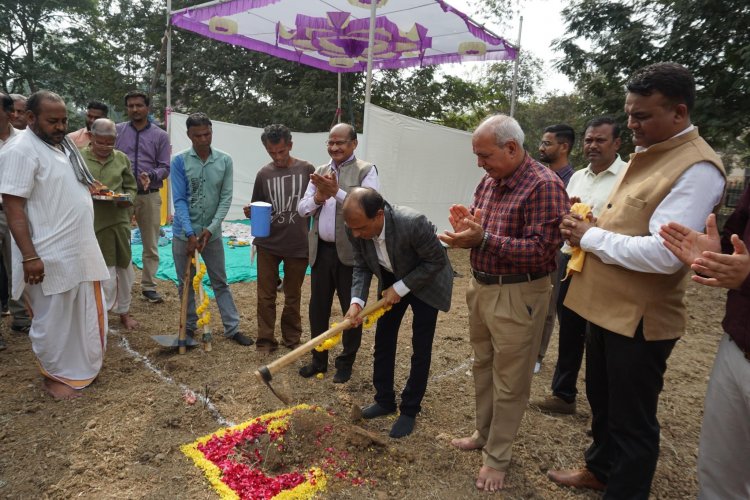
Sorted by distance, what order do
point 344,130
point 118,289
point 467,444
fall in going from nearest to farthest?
point 467,444 → point 344,130 → point 118,289

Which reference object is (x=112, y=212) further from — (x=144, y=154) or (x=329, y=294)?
(x=329, y=294)

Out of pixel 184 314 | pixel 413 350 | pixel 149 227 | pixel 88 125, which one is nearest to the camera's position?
pixel 413 350

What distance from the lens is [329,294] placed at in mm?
3799

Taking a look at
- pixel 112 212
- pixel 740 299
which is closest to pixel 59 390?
pixel 112 212

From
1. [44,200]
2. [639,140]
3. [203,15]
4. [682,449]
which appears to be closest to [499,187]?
[639,140]

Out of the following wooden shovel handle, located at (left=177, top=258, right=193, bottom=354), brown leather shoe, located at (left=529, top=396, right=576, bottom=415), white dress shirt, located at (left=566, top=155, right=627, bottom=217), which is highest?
white dress shirt, located at (left=566, top=155, right=627, bottom=217)

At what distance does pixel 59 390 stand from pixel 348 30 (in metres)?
7.65

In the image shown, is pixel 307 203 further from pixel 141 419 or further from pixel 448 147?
pixel 448 147

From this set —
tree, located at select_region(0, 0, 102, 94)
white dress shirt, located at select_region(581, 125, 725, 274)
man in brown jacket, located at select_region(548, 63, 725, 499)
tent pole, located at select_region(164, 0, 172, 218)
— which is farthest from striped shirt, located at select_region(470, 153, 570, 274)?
tree, located at select_region(0, 0, 102, 94)

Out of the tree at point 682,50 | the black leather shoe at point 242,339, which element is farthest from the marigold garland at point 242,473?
the tree at point 682,50

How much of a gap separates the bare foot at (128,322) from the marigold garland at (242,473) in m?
2.22

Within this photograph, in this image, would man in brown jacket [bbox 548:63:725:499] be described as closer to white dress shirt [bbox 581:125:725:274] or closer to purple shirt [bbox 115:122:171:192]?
white dress shirt [bbox 581:125:725:274]

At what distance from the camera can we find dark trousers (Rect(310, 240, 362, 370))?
12.1 ft

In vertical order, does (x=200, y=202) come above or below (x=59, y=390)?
above
